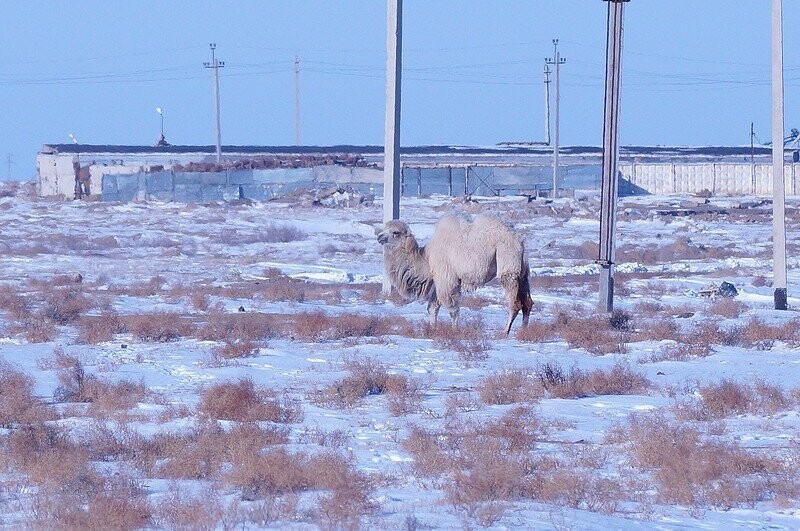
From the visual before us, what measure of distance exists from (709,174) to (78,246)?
48.0 metres

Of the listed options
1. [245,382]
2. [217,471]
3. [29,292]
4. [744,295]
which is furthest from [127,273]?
[217,471]

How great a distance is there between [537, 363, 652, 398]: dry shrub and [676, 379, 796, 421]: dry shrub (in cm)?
84

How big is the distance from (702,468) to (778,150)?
1323 centimetres

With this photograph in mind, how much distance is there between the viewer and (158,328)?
1642cm

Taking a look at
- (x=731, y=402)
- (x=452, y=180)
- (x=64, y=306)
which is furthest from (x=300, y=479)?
(x=452, y=180)

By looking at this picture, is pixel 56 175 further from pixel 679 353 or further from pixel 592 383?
pixel 592 383

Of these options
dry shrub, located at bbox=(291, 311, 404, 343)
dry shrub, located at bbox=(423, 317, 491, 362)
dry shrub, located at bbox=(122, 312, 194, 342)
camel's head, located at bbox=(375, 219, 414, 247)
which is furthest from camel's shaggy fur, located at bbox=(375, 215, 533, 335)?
dry shrub, located at bbox=(122, 312, 194, 342)

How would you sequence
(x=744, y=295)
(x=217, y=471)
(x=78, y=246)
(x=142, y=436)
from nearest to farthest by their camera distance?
(x=217, y=471), (x=142, y=436), (x=744, y=295), (x=78, y=246)

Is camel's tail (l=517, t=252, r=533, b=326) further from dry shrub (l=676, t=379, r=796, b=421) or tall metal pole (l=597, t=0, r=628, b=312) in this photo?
dry shrub (l=676, t=379, r=796, b=421)

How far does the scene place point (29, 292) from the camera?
24.1 m

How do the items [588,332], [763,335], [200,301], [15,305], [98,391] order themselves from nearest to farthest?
[98,391] → [763,335] → [588,332] → [15,305] → [200,301]

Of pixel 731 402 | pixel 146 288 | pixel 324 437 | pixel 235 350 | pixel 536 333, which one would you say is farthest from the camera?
pixel 146 288

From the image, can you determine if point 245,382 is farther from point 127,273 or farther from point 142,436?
point 127,273

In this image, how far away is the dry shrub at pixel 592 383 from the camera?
11719 mm
